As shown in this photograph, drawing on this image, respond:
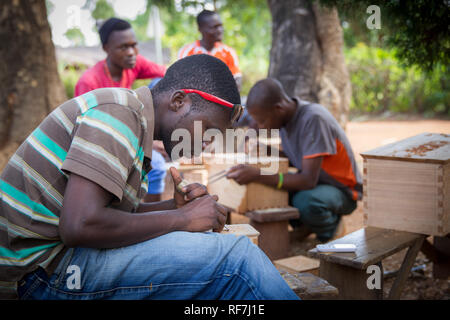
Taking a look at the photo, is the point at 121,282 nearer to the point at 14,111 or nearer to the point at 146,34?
the point at 14,111

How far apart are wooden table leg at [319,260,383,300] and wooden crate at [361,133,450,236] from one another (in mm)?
358

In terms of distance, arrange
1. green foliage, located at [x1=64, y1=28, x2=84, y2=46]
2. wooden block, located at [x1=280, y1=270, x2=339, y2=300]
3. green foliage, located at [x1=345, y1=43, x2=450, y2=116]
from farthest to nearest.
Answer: green foliage, located at [x1=64, y1=28, x2=84, y2=46]
green foliage, located at [x1=345, y1=43, x2=450, y2=116]
wooden block, located at [x1=280, y1=270, x2=339, y2=300]

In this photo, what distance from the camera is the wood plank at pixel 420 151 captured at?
2541 millimetres

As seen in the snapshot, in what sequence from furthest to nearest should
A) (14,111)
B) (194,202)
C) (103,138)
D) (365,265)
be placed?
1. (14,111)
2. (365,265)
3. (194,202)
4. (103,138)

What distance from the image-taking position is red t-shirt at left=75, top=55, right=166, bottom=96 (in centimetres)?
406

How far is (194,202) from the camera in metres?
1.75

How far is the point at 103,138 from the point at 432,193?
2008mm

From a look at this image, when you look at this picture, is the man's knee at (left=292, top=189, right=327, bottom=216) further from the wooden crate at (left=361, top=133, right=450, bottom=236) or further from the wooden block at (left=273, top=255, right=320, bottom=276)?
the wooden crate at (left=361, top=133, right=450, bottom=236)

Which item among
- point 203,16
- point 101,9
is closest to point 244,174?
point 203,16

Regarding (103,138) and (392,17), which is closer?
(103,138)

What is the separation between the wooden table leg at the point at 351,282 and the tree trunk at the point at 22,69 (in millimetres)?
3865

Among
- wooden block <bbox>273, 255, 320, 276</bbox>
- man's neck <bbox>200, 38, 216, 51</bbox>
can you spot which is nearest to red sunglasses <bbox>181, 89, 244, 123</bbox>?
wooden block <bbox>273, 255, 320, 276</bbox>

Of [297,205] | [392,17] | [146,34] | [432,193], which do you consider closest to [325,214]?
[297,205]

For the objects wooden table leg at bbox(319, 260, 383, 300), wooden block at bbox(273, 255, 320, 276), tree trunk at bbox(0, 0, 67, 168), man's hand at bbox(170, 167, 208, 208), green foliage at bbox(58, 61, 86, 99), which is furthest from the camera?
green foliage at bbox(58, 61, 86, 99)
